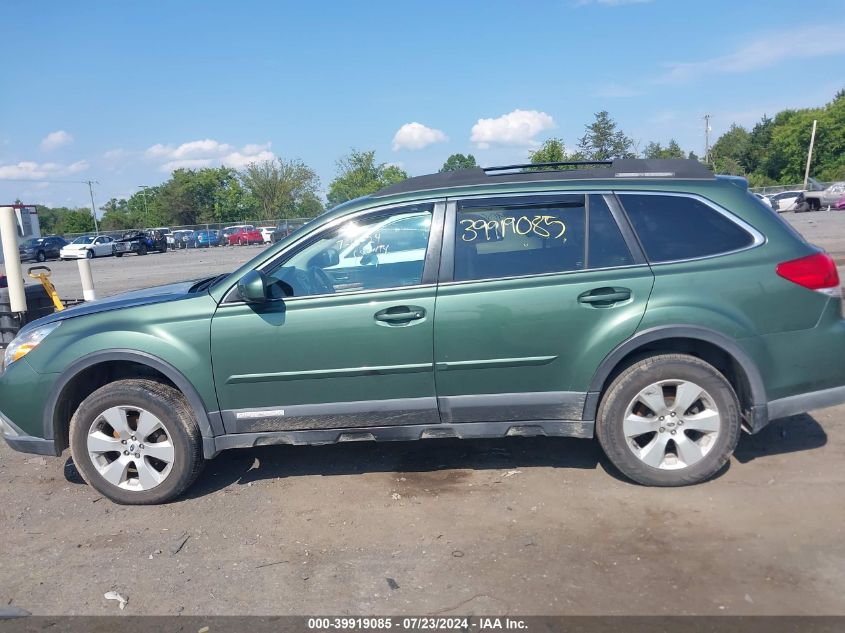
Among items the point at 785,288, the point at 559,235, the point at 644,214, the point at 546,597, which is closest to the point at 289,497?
the point at 546,597

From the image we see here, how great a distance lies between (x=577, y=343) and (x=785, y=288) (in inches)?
49.5

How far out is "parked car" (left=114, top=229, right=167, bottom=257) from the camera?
4750cm

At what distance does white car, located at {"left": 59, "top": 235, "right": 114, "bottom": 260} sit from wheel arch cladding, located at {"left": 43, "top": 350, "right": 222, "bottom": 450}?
141 ft

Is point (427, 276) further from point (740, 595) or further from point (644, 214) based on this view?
point (740, 595)

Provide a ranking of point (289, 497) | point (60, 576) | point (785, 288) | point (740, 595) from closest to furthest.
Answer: point (740, 595) → point (60, 576) → point (785, 288) → point (289, 497)

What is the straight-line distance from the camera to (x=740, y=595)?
10.0 feet

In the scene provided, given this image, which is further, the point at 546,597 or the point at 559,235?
the point at 559,235

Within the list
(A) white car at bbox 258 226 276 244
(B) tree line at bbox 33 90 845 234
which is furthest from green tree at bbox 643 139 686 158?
(A) white car at bbox 258 226 276 244

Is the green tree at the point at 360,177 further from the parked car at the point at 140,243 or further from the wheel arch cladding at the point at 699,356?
the wheel arch cladding at the point at 699,356

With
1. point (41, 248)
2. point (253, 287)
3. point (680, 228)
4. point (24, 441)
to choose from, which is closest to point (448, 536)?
point (253, 287)

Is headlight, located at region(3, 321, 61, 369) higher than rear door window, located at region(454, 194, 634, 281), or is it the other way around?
rear door window, located at region(454, 194, 634, 281)

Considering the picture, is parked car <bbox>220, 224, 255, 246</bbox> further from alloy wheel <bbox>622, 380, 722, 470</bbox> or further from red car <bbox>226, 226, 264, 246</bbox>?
alloy wheel <bbox>622, 380, 722, 470</bbox>

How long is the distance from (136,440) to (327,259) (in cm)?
163

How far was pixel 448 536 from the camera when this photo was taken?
147 inches
